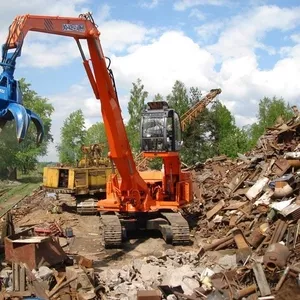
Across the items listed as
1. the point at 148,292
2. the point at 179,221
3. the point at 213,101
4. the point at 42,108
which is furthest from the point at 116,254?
the point at 42,108

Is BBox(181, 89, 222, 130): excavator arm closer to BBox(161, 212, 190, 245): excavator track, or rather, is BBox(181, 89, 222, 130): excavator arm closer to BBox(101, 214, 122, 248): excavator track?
BBox(161, 212, 190, 245): excavator track

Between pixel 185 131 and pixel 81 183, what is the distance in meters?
24.6

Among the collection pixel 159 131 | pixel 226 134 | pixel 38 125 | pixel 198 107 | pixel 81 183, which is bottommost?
pixel 81 183

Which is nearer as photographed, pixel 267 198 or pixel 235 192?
pixel 267 198

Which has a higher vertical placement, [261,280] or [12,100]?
[12,100]

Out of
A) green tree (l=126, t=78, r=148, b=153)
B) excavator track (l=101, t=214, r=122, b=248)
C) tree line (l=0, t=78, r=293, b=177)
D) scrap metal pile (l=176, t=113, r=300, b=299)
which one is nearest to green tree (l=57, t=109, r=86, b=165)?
tree line (l=0, t=78, r=293, b=177)

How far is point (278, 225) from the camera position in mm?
11367

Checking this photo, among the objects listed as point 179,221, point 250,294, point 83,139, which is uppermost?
point 83,139

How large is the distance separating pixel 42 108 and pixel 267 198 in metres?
56.5

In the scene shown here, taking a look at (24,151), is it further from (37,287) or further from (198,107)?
(37,287)

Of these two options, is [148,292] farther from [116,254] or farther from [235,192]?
[235,192]

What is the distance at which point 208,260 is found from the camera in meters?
10.9

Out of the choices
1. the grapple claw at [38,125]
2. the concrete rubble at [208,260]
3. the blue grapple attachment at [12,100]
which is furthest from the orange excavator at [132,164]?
the grapple claw at [38,125]

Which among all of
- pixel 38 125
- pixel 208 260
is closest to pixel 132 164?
pixel 208 260
